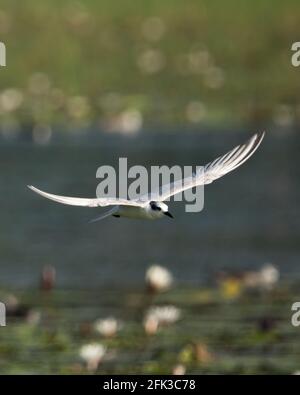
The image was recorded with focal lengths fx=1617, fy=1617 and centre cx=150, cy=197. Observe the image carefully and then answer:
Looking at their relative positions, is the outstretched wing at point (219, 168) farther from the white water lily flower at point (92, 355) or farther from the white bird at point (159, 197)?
the white water lily flower at point (92, 355)

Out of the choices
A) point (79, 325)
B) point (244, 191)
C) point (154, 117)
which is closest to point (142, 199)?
point (79, 325)

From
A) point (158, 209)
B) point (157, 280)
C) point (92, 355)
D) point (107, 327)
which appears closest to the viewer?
point (158, 209)

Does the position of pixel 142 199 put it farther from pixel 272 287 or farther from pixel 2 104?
pixel 2 104

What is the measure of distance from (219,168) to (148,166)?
29.0ft

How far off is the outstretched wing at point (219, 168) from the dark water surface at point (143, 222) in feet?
12.5

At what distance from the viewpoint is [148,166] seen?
15.9 meters

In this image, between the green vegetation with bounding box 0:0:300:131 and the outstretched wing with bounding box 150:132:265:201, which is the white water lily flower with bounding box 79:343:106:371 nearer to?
the outstretched wing with bounding box 150:132:265:201

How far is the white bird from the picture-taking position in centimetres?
647

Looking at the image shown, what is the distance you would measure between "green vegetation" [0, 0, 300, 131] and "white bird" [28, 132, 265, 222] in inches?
473

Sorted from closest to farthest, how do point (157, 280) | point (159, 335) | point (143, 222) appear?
point (159, 335) < point (157, 280) < point (143, 222)

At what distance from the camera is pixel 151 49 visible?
71.9 feet

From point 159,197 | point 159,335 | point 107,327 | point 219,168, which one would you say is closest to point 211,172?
point 219,168

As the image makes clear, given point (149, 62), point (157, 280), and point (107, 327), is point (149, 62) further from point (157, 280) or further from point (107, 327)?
point (107, 327)

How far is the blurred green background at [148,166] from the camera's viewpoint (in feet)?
29.5
